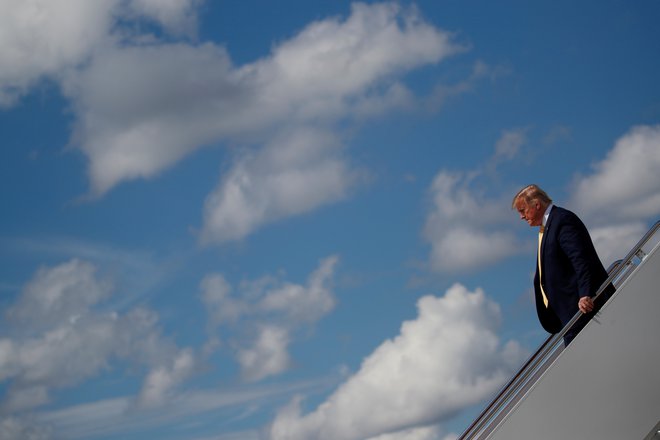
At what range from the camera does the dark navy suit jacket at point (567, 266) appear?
742 centimetres

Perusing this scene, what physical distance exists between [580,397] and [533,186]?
222 centimetres

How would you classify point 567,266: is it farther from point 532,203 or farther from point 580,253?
point 532,203

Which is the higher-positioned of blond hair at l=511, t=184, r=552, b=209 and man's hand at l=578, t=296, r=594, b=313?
blond hair at l=511, t=184, r=552, b=209

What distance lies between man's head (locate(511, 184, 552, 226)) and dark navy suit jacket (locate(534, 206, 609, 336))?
0.36ft

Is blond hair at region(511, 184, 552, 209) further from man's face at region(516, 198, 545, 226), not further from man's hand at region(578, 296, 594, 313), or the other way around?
man's hand at region(578, 296, 594, 313)

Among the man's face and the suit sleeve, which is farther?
the man's face

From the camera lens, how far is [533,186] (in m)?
7.79

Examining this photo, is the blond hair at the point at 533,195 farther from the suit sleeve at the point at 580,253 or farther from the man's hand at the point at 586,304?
the man's hand at the point at 586,304

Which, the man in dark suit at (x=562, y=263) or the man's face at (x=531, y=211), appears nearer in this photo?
the man in dark suit at (x=562, y=263)

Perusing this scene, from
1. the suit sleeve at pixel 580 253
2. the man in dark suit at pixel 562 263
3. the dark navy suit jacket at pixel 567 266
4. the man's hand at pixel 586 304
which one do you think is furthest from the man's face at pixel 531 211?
the man's hand at pixel 586 304

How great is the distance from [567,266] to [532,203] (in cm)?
76

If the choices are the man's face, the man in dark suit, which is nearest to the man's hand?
the man in dark suit

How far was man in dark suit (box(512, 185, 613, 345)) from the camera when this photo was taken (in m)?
7.42

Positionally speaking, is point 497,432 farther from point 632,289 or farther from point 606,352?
point 632,289
